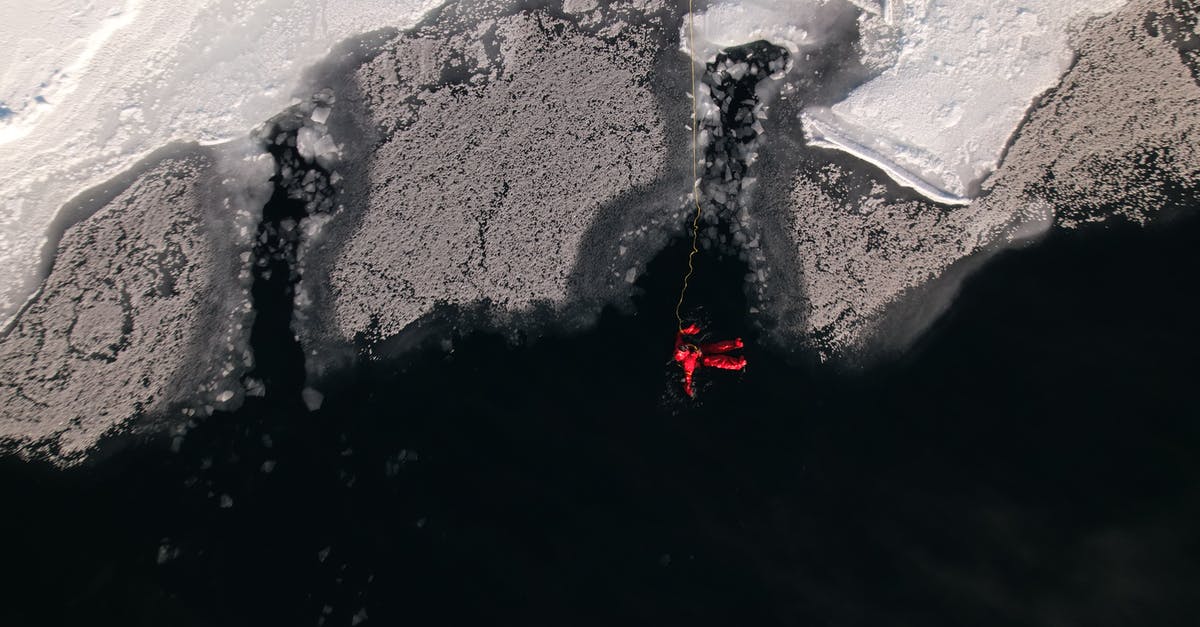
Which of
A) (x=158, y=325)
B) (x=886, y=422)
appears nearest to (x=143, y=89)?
(x=158, y=325)

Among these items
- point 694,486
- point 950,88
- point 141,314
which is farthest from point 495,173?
point 950,88

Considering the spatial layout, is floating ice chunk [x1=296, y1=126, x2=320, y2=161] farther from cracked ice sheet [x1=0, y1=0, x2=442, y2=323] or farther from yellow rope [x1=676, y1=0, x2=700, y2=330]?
yellow rope [x1=676, y1=0, x2=700, y2=330]

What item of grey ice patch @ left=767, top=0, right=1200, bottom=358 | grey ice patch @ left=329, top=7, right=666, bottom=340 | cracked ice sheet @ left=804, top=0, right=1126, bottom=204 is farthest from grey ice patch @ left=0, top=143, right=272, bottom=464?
cracked ice sheet @ left=804, top=0, right=1126, bottom=204

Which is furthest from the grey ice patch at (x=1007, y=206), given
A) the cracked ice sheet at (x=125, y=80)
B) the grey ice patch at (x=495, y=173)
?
the cracked ice sheet at (x=125, y=80)

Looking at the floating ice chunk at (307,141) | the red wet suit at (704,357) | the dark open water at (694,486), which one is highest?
the floating ice chunk at (307,141)

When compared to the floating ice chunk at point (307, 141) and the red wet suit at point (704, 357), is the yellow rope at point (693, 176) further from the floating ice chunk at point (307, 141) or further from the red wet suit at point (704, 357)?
the floating ice chunk at point (307, 141)

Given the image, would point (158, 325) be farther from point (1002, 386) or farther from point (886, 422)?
point (1002, 386)
